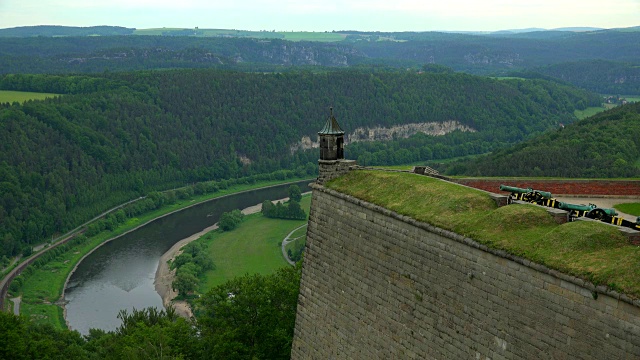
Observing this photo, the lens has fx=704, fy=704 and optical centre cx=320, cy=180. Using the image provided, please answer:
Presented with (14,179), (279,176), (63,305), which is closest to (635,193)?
(63,305)

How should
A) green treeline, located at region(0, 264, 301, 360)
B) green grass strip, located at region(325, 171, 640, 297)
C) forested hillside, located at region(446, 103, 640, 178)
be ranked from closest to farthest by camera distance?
1. green grass strip, located at region(325, 171, 640, 297)
2. green treeline, located at region(0, 264, 301, 360)
3. forested hillside, located at region(446, 103, 640, 178)

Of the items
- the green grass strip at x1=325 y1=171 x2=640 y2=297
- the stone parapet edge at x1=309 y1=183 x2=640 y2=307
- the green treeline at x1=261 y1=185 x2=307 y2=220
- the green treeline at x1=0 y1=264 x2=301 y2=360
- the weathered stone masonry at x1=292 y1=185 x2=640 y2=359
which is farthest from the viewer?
the green treeline at x1=261 y1=185 x2=307 y2=220

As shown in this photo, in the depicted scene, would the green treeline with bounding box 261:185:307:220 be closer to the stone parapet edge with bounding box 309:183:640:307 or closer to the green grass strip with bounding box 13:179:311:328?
the green grass strip with bounding box 13:179:311:328

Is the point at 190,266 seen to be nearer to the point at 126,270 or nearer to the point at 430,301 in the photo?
the point at 126,270

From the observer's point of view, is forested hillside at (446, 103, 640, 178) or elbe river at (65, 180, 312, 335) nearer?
forested hillside at (446, 103, 640, 178)

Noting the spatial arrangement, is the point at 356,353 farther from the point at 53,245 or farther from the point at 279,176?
the point at 279,176

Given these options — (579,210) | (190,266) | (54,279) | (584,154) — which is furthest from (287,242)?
(579,210)

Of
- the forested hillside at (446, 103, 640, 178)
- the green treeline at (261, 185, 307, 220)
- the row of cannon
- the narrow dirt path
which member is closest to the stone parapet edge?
the row of cannon
